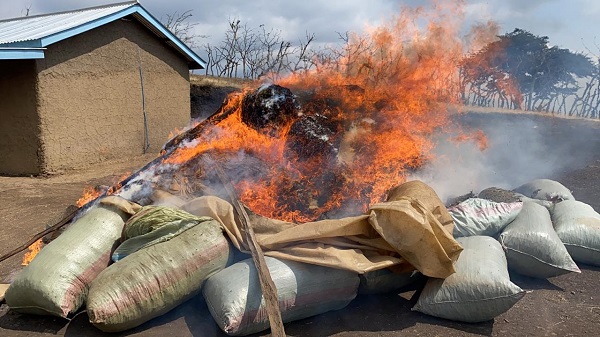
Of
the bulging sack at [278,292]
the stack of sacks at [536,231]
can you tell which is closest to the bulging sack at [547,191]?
the stack of sacks at [536,231]

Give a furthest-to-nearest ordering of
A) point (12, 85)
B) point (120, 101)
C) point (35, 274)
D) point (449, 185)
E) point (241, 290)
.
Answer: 1. point (120, 101)
2. point (12, 85)
3. point (449, 185)
4. point (35, 274)
5. point (241, 290)

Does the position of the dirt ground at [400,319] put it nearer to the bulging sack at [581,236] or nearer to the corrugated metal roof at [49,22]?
the bulging sack at [581,236]

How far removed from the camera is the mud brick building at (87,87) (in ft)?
28.2

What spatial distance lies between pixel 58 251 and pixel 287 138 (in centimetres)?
283

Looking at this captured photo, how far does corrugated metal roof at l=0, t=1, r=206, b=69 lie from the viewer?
821cm

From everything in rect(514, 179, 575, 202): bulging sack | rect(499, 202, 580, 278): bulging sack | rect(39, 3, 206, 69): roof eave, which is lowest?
rect(499, 202, 580, 278): bulging sack

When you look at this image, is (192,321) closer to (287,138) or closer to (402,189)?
(402,189)

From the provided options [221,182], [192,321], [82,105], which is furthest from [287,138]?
[82,105]

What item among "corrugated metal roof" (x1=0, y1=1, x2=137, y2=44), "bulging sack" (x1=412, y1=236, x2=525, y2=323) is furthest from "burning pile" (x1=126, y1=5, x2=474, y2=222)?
"corrugated metal roof" (x1=0, y1=1, x2=137, y2=44)

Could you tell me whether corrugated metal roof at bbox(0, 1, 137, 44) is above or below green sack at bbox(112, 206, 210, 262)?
above

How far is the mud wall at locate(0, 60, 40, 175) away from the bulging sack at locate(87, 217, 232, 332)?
6.50 metres

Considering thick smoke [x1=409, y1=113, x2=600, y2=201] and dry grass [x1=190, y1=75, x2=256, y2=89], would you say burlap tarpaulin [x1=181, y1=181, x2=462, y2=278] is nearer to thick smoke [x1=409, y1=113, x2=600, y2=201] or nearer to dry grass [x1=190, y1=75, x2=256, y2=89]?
thick smoke [x1=409, y1=113, x2=600, y2=201]

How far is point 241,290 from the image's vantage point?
10.3ft

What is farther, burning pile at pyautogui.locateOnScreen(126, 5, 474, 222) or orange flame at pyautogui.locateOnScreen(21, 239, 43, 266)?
burning pile at pyautogui.locateOnScreen(126, 5, 474, 222)
